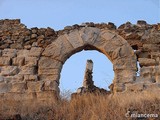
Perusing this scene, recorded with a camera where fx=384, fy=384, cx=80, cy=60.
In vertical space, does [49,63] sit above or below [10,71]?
above

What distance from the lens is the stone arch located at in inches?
344

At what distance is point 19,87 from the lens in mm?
8859

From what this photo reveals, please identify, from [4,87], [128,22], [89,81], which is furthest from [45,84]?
[89,81]

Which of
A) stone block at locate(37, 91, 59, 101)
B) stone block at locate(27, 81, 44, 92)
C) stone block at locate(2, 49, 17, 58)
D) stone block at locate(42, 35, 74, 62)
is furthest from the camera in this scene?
stone block at locate(2, 49, 17, 58)

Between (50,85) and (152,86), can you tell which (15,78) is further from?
(152,86)

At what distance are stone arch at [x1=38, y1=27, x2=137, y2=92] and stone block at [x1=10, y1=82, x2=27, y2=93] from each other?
44cm

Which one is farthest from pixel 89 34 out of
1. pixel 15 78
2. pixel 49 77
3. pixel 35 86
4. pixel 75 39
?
pixel 15 78

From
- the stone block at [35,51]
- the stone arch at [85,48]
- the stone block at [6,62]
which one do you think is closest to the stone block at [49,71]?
the stone arch at [85,48]

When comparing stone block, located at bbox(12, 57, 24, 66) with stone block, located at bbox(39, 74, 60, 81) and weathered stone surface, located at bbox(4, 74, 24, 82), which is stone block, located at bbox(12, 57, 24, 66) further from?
stone block, located at bbox(39, 74, 60, 81)

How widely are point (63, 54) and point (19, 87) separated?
4.18ft

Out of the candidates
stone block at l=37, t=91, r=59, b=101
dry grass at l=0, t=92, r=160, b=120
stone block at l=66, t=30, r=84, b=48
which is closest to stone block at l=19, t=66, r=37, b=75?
stone block at l=37, t=91, r=59, b=101

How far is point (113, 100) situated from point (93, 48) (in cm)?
215

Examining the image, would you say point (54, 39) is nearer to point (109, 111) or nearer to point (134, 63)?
point (134, 63)

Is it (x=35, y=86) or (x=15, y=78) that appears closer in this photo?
(x=35, y=86)
